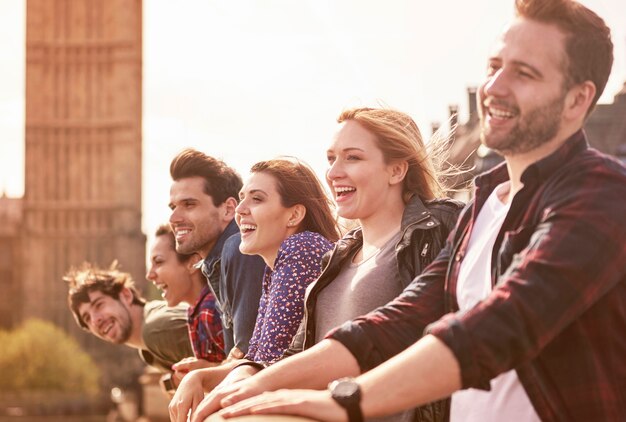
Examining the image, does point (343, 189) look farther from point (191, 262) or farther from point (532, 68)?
point (191, 262)

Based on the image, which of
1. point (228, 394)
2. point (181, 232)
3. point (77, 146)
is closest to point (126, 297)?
point (181, 232)

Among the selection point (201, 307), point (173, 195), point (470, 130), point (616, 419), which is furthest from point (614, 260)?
point (470, 130)

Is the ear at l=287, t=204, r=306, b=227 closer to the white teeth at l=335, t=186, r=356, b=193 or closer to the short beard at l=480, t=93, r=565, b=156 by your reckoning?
the white teeth at l=335, t=186, r=356, b=193

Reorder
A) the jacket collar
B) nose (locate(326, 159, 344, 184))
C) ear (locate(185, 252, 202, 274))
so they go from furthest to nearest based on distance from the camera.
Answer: ear (locate(185, 252, 202, 274))
the jacket collar
nose (locate(326, 159, 344, 184))

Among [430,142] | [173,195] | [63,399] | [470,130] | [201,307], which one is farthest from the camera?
[63,399]

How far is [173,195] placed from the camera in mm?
3455

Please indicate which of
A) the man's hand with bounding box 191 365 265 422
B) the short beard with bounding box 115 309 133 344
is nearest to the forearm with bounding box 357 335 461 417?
the man's hand with bounding box 191 365 265 422

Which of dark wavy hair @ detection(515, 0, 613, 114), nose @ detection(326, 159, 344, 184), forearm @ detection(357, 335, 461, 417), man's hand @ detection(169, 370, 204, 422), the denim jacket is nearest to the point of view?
forearm @ detection(357, 335, 461, 417)

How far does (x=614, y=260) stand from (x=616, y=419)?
7.6 inches

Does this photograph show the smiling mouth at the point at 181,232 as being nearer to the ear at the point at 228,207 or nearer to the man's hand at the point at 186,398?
the ear at the point at 228,207

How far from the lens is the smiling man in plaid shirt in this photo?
1454mm

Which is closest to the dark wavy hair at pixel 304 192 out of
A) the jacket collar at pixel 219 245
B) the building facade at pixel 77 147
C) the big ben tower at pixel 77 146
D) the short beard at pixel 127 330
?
the jacket collar at pixel 219 245

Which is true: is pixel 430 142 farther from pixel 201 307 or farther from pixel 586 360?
pixel 201 307

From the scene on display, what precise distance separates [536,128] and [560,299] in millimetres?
238
